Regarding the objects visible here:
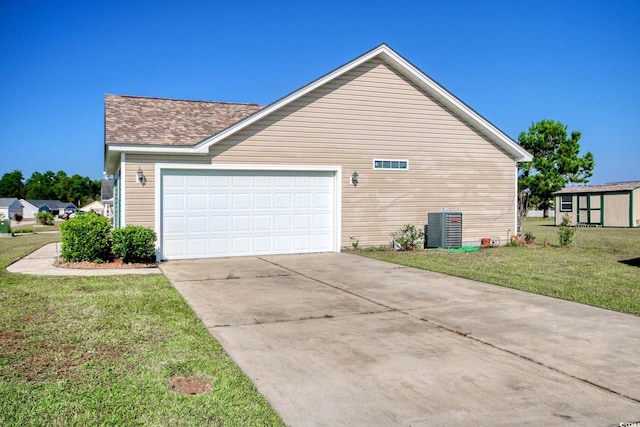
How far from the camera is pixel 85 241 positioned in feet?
38.0

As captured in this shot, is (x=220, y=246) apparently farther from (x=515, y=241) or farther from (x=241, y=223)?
(x=515, y=241)

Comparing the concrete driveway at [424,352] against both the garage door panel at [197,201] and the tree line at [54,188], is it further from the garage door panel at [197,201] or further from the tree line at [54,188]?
the tree line at [54,188]

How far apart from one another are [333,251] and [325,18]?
816 cm

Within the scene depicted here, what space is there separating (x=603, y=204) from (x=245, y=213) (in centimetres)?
2621

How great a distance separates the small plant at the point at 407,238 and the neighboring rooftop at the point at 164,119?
19.9ft

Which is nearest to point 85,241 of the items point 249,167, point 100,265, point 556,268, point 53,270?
point 100,265

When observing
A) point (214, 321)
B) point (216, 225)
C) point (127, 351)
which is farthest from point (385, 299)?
point (216, 225)

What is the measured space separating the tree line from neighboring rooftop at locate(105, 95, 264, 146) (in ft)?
328

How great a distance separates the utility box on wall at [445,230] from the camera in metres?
15.3

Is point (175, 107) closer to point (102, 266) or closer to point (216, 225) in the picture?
point (216, 225)

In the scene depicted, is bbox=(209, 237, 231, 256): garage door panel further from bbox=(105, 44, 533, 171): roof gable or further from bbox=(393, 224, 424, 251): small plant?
bbox=(393, 224, 424, 251): small plant

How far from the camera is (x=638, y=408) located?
151 inches

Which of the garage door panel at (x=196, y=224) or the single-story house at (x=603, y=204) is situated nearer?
the garage door panel at (x=196, y=224)

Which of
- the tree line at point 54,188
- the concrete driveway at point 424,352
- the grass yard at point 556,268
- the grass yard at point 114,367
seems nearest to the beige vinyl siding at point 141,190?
the concrete driveway at point 424,352
